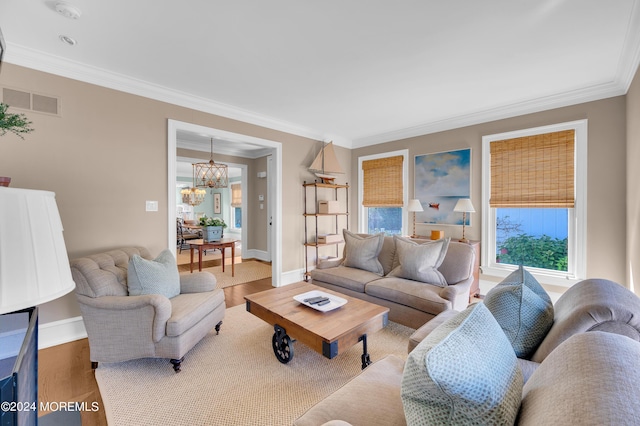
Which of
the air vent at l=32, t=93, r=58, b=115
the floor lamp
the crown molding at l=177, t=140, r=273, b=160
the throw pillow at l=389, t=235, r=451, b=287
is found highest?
the crown molding at l=177, t=140, r=273, b=160

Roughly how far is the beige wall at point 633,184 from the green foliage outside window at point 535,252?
0.65 m

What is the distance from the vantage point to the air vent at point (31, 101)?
2363 millimetres

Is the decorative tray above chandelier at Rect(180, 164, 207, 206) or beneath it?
beneath

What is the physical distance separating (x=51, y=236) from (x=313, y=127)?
432 centimetres

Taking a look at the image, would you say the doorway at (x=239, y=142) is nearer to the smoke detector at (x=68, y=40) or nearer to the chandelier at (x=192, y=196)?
the smoke detector at (x=68, y=40)

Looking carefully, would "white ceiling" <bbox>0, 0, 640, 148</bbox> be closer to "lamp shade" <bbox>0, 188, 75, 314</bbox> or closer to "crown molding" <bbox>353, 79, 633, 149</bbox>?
"crown molding" <bbox>353, 79, 633, 149</bbox>

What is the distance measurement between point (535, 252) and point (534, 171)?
1.08 metres

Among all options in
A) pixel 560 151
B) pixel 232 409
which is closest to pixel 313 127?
pixel 560 151

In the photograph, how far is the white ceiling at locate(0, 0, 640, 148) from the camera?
6.28 ft

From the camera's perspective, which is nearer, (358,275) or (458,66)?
(458,66)

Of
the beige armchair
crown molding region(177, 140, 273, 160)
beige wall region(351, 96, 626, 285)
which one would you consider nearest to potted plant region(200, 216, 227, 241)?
crown molding region(177, 140, 273, 160)

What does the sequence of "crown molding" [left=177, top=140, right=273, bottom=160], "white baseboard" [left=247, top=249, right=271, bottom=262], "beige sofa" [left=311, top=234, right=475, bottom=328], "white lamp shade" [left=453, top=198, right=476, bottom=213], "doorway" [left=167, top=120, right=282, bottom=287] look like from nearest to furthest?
"beige sofa" [left=311, top=234, right=475, bottom=328], "doorway" [left=167, top=120, right=282, bottom=287], "white lamp shade" [left=453, top=198, right=476, bottom=213], "crown molding" [left=177, top=140, right=273, bottom=160], "white baseboard" [left=247, top=249, right=271, bottom=262]

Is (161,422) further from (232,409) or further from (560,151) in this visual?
(560,151)

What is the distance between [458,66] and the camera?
265cm
